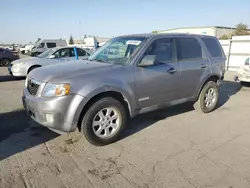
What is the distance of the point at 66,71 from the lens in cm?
380

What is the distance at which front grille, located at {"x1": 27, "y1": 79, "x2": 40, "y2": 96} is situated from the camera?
3789mm

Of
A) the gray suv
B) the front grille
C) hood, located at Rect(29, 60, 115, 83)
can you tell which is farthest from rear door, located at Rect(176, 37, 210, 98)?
the front grille

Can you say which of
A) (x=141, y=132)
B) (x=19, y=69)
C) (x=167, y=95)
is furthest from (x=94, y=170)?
(x=19, y=69)

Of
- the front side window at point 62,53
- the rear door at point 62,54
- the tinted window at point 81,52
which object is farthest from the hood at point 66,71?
the tinted window at point 81,52

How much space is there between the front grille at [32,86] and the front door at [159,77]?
163 centimetres

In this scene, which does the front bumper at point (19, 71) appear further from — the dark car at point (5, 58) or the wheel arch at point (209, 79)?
the wheel arch at point (209, 79)

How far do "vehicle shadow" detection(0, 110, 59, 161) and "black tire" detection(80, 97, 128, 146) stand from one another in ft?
2.94

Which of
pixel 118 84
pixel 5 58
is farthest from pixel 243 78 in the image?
pixel 5 58

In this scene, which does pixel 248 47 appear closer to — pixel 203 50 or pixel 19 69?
pixel 203 50

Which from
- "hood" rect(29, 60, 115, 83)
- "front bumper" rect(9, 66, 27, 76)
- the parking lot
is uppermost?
"hood" rect(29, 60, 115, 83)

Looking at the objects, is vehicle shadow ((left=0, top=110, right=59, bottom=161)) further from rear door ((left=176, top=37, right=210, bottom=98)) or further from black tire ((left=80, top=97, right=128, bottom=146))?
rear door ((left=176, top=37, right=210, bottom=98))

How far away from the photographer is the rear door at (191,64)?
4.95 meters

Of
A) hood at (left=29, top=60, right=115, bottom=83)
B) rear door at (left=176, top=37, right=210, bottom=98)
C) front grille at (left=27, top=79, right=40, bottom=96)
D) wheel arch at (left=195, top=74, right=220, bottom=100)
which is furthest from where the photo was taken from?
wheel arch at (left=195, top=74, right=220, bottom=100)

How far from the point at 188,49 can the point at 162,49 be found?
2.67 feet
